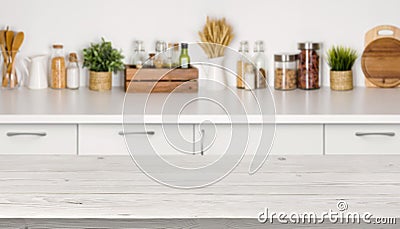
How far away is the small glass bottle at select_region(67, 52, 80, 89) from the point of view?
3234 millimetres

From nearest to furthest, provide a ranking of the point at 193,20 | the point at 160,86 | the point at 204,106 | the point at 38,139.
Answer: the point at 38,139 < the point at 204,106 < the point at 160,86 < the point at 193,20

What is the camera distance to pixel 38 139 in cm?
263

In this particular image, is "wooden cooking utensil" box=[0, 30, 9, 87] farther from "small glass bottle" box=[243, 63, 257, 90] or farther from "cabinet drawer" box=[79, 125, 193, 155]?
"small glass bottle" box=[243, 63, 257, 90]

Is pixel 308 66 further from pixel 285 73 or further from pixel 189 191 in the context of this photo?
pixel 189 191

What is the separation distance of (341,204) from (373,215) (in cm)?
6

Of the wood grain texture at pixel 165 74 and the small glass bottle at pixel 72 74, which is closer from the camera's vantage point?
the wood grain texture at pixel 165 74

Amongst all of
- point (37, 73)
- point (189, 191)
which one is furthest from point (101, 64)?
point (189, 191)

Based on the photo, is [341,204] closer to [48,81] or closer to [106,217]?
[106,217]

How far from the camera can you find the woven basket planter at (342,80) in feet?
10.5

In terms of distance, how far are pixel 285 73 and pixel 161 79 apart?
1.93 feet

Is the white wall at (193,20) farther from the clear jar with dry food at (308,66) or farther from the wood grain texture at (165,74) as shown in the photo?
the wood grain texture at (165,74)

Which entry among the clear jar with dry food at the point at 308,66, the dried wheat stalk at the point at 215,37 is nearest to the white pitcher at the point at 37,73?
the dried wheat stalk at the point at 215,37

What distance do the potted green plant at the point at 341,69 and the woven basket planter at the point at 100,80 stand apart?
1.04 metres

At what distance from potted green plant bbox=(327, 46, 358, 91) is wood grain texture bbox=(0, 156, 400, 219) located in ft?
5.59
